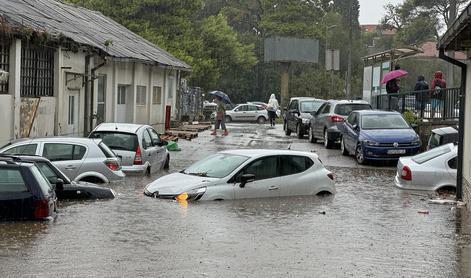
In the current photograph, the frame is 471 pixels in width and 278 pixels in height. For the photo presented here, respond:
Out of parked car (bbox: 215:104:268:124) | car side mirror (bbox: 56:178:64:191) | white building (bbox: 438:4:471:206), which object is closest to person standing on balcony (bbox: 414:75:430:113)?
white building (bbox: 438:4:471:206)

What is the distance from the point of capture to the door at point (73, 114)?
2589 centimetres

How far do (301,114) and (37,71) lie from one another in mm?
16748

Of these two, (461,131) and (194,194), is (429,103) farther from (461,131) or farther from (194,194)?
(194,194)

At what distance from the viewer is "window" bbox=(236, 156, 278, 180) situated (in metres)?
16.3

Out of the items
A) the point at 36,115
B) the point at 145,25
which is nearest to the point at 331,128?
the point at 36,115

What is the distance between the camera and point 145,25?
50812 mm

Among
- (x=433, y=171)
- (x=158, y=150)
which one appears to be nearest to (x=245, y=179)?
(x=433, y=171)

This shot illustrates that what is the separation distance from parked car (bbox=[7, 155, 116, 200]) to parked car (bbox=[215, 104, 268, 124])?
42081 mm

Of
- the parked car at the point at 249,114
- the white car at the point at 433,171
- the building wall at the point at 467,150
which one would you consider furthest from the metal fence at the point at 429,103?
the parked car at the point at 249,114

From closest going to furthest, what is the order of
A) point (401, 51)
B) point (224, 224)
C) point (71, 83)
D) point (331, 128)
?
point (224, 224) → point (71, 83) → point (331, 128) → point (401, 51)

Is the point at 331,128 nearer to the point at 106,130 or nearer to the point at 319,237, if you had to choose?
the point at 106,130

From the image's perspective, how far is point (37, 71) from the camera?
23.2 m

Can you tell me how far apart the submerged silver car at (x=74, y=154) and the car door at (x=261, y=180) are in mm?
3176

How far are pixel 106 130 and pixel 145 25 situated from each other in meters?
31.4
